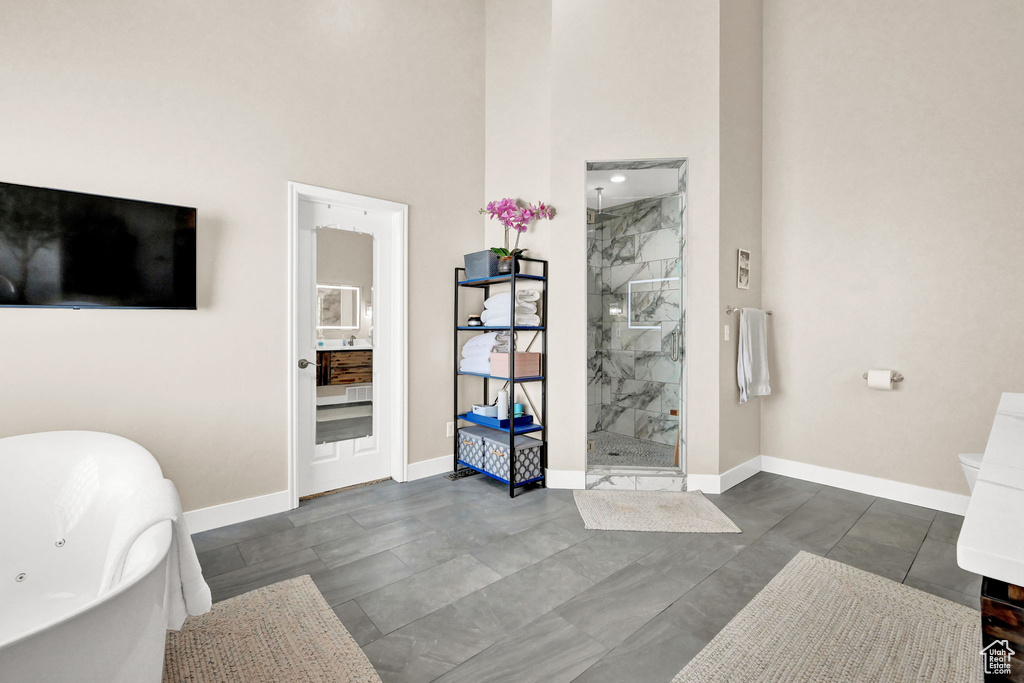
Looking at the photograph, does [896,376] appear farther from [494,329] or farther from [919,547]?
[494,329]

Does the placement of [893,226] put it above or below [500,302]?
above

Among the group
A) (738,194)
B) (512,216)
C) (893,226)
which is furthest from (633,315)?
(893,226)

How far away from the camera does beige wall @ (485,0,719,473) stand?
317 centimetres

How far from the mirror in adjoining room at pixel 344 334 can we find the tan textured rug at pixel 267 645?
4.48 feet

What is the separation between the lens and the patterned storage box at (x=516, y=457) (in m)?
3.23

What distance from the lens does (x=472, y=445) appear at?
354 cm

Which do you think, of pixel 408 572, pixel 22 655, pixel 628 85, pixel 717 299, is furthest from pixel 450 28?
pixel 22 655

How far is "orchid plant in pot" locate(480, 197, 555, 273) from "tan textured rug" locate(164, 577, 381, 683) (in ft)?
7.45

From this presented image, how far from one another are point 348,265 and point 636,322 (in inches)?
113

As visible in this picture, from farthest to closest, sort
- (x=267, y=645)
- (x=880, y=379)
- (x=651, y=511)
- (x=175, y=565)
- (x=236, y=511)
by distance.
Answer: (x=880, y=379) → (x=651, y=511) → (x=236, y=511) → (x=267, y=645) → (x=175, y=565)

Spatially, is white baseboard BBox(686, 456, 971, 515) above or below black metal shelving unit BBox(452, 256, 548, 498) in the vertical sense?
below

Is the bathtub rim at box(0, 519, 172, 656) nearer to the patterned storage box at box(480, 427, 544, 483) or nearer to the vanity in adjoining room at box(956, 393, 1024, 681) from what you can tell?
the vanity in adjoining room at box(956, 393, 1024, 681)

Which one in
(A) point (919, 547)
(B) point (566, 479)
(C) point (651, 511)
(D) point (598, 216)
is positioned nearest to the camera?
(A) point (919, 547)
